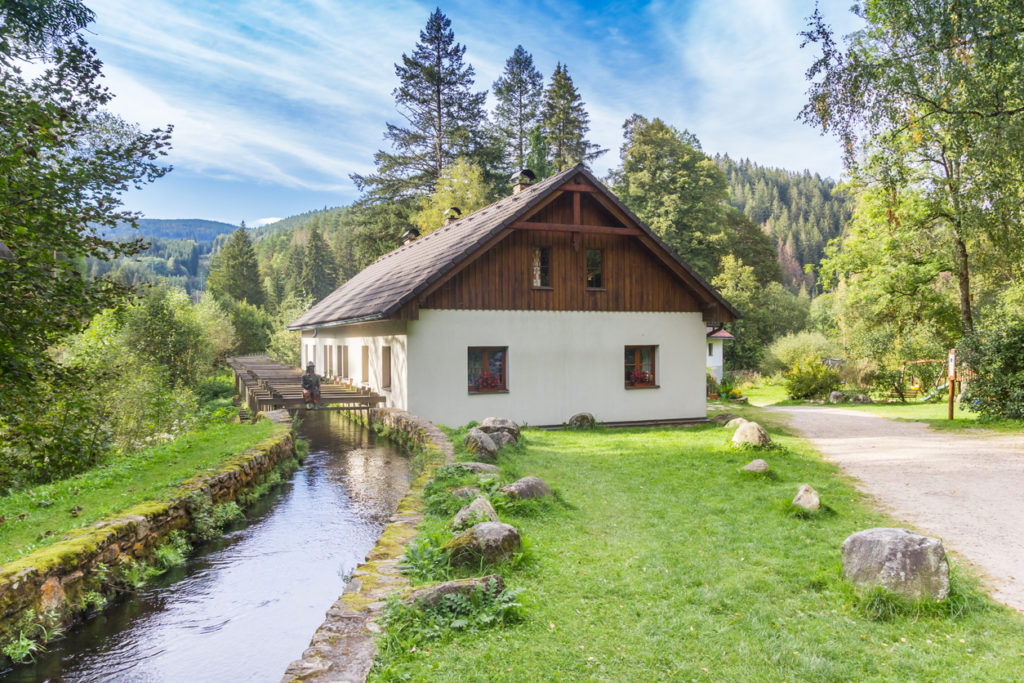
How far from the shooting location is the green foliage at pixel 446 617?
160 inches

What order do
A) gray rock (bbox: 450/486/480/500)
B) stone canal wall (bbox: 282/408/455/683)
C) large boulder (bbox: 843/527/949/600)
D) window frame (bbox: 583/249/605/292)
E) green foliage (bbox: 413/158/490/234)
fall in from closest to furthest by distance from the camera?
stone canal wall (bbox: 282/408/455/683), large boulder (bbox: 843/527/949/600), gray rock (bbox: 450/486/480/500), window frame (bbox: 583/249/605/292), green foliage (bbox: 413/158/490/234)

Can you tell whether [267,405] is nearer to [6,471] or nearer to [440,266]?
[440,266]

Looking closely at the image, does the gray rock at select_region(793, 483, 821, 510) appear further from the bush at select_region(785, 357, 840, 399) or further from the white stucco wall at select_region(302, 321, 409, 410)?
the bush at select_region(785, 357, 840, 399)

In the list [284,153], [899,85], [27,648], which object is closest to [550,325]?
[899,85]

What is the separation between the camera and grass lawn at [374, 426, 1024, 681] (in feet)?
12.5

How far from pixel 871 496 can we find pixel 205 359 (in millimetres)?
28576

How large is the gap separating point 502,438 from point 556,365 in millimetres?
5162

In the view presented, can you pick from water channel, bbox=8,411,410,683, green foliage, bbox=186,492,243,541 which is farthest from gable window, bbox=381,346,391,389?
green foliage, bbox=186,492,243,541

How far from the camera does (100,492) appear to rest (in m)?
7.53

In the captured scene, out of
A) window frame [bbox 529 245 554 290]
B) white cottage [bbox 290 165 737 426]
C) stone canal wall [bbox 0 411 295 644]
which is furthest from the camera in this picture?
window frame [bbox 529 245 554 290]

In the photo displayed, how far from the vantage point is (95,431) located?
32.3 feet

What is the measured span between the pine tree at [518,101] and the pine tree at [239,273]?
35.0 metres

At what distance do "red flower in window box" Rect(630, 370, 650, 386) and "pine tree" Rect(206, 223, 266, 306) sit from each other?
56329 mm

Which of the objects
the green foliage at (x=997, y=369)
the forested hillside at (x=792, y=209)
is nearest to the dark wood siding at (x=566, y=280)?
the green foliage at (x=997, y=369)
